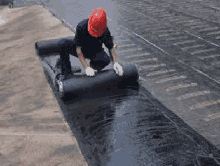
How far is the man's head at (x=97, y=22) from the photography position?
2.34 meters

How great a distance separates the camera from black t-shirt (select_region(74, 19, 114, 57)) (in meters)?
2.57

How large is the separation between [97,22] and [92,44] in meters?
0.50

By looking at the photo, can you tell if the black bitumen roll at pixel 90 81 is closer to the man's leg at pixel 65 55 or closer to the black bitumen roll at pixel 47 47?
the man's leg at pixel 65 55

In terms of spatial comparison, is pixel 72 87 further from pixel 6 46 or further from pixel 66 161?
pixel 6 46

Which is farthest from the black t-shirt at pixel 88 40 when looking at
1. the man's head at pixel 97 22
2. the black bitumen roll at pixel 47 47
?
the black bitumen roll at pixel 47 47

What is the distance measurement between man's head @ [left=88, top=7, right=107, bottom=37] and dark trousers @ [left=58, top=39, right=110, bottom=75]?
51cm

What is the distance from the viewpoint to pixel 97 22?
235 cm

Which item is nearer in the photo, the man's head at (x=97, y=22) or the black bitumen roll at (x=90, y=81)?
the man's head at (x=97, y=22)

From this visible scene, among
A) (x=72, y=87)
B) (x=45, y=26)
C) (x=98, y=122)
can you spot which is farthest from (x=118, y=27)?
(x=98, y=122)

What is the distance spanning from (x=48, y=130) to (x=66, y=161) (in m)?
0.51

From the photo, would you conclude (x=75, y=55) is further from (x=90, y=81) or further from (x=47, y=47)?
(x=47, y=47)

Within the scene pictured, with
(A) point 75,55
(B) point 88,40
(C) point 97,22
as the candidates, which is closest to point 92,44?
(B) point 88,40

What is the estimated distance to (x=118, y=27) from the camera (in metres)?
5.42

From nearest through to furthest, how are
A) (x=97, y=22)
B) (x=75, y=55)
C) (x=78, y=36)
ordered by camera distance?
1. (x=97, y=22)
2. (x=78, y=36)
3. (x=75, y=55)
